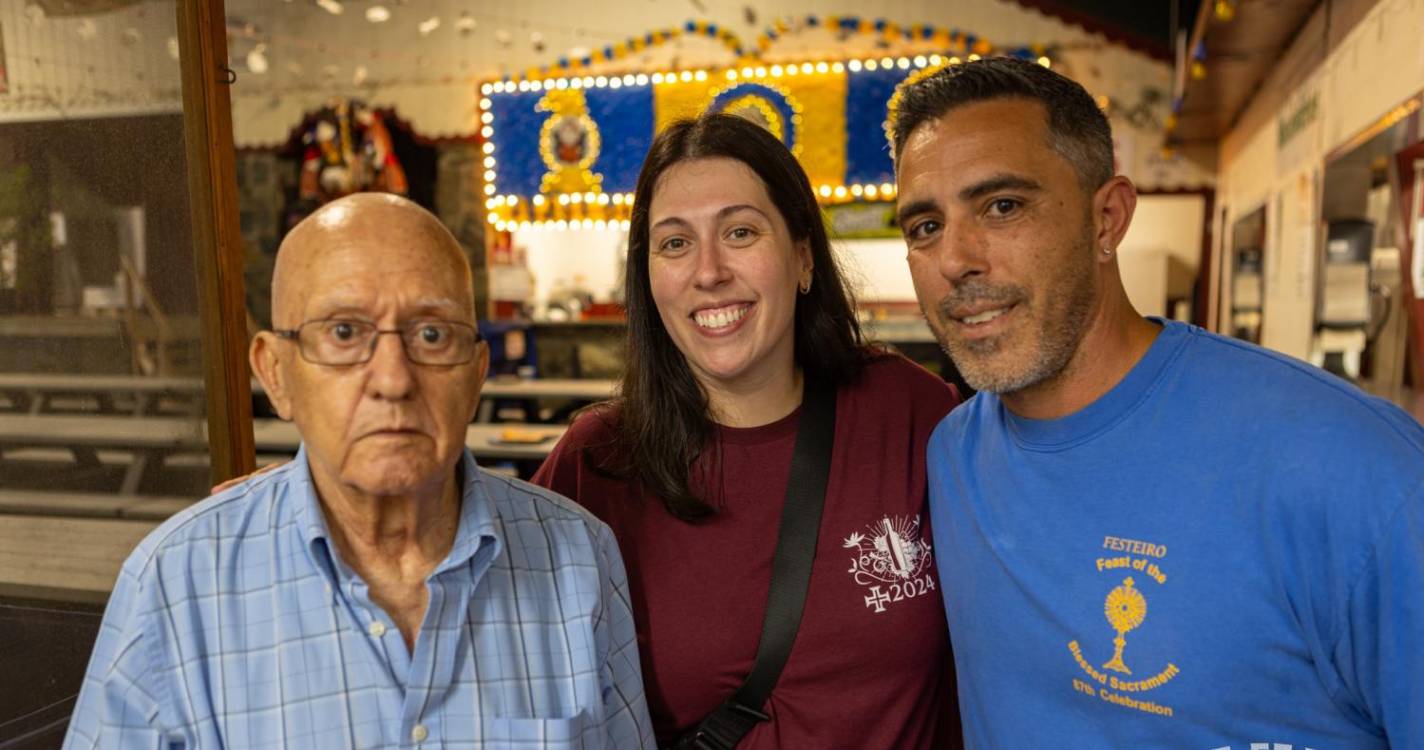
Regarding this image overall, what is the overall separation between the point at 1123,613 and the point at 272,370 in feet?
4.24

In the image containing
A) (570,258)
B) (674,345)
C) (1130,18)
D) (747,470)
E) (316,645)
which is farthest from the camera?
(570,258)

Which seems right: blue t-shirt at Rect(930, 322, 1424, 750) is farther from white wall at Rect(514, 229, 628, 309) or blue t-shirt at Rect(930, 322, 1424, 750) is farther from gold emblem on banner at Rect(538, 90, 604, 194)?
white wall at Rect(514, 229, 628, 309)

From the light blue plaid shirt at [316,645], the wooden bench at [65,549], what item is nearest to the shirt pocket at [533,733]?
the light blue plaid shirt at [316,645]

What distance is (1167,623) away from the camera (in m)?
1.38

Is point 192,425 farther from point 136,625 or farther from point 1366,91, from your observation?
point 1366,91

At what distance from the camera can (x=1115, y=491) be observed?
1459 millimetres

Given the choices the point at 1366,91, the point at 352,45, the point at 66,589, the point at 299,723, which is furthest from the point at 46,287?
the point at 352,45

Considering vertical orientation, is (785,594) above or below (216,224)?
below

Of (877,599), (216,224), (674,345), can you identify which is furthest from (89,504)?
(877,599)

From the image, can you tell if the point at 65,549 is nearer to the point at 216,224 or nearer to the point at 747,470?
the point at 216,224

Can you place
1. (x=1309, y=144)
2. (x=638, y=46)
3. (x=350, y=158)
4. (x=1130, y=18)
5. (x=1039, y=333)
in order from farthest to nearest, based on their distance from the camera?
1. (x=350, y=158)
2. (x=638, y=46)
3. (x=1130, y=18)
4. (x=1309, y=144)
5. (x=1039, y=333)

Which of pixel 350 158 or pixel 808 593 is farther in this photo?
pixel 350 158

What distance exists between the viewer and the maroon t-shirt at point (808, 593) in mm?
1800

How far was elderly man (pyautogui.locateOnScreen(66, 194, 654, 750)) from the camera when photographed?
4.26 ft
